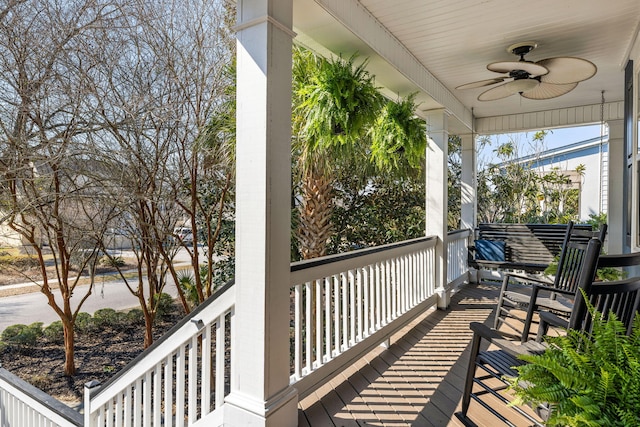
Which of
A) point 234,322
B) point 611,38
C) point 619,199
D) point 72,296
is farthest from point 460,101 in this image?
point 72,296

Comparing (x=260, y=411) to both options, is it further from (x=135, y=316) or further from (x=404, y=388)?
(x=135, y=316)

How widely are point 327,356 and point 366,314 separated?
0.61m

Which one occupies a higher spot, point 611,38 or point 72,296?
point 611,38

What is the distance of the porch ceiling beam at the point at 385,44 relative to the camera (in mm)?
2556

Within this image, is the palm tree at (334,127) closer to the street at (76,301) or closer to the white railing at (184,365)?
the white railing at (184,365)

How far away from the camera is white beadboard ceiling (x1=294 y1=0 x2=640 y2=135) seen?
2.72 metres

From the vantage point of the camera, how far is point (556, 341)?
1229 mm

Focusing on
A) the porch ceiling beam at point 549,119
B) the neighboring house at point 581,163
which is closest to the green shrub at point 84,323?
the porch ceiling beam at point 549,119

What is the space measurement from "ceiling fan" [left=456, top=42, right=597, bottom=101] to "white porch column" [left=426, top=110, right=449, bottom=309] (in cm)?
88

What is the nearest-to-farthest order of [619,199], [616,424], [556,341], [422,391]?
[616,424] → [556,341] → [422,391] → [619,199]

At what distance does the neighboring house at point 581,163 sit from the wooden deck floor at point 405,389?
7831 mm

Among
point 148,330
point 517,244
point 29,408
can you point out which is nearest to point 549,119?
point 517,244

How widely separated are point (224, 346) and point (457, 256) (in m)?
4.60

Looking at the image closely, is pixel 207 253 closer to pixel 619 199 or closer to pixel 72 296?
pixel 72 296
